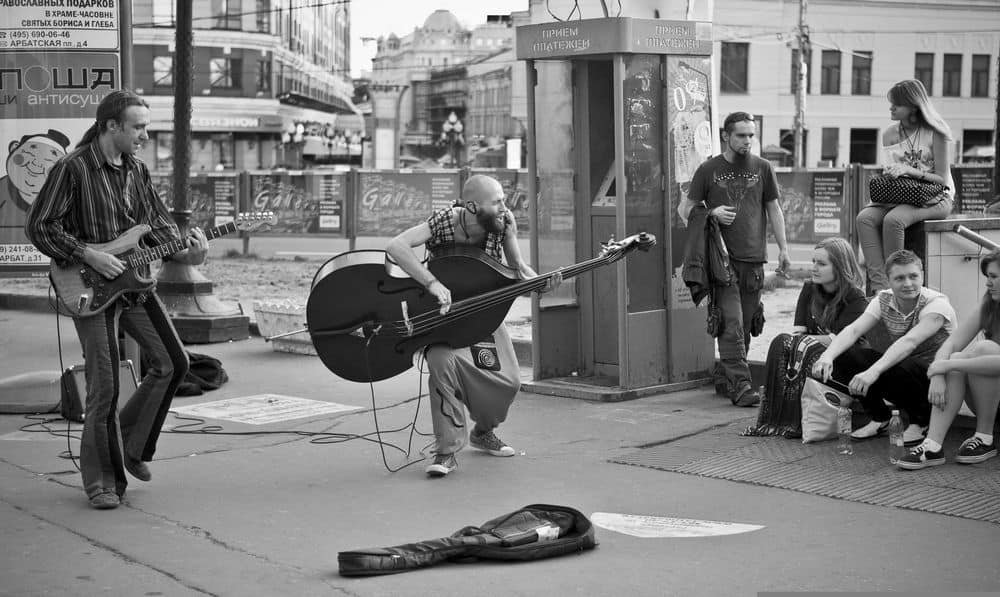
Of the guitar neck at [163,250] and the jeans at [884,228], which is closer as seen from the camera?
the guitar neck at [163,250]

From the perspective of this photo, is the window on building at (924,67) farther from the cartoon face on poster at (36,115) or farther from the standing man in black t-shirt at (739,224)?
the cartoon face on poster at (36,115)

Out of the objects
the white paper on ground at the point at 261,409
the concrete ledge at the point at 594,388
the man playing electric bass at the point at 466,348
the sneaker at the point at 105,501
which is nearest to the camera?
the sneaker at the point at 105,501

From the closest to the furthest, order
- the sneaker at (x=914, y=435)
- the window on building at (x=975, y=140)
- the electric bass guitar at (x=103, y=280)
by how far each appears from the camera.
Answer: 1. the electric bass guitar at (x=103, y=280)
2. the sneaker at (x=914, y=435)
3. the window on building at (x=975, y=140)

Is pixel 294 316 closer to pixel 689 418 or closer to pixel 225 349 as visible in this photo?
pixel 225 349

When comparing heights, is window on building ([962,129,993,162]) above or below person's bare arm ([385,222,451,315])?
above

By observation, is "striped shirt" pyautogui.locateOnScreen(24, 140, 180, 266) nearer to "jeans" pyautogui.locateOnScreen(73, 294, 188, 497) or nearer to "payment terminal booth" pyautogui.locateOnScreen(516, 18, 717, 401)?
"jeans" pyautogui.locateOnScreen(73, 294, 188, 497)

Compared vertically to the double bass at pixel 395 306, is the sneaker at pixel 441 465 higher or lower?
lower

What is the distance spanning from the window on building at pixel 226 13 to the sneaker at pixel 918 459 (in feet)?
229

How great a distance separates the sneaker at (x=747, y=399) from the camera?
27.4 ft

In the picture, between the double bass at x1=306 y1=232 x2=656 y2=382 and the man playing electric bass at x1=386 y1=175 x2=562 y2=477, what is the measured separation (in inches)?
3.1

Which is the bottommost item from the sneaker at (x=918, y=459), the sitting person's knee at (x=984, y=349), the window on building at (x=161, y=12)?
the sneaker at (x=918, y=459)

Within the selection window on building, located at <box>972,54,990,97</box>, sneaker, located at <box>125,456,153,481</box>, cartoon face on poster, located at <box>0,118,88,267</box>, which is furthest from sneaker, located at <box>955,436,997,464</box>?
window on building, located at <box>972,54,990,97</box>

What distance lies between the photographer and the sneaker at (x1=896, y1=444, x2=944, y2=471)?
6457 millimetres

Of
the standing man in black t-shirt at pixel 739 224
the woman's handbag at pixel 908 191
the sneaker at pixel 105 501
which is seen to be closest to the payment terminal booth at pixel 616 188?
the standing man in black t-shirt at pixel 739 224
